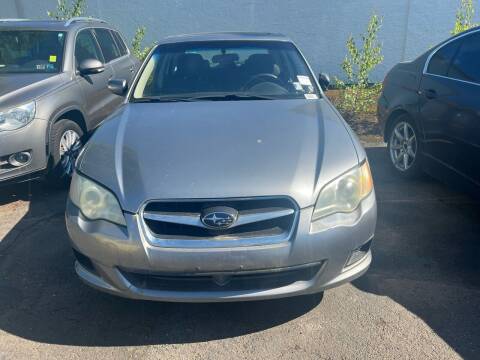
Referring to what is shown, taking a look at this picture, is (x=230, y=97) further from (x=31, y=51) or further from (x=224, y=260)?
(x=31, y=51)

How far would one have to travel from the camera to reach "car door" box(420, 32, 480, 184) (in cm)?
358

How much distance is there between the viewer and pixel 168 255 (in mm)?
2289

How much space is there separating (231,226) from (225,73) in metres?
1.94

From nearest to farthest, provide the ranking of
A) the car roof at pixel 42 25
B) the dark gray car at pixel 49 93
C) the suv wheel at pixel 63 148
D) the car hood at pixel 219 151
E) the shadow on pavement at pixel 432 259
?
the car hood at pixel 219 151 < the shadow on pavement at pixel 432 259 < the dark gray car at pixel 49 93 < the suv wheel at pixel 63 148 < the car roof at pixel 42 25

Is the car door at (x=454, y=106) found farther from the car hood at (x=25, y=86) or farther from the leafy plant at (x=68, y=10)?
the leafy plant at (x=68, y=10)

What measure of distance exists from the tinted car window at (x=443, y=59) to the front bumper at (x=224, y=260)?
2.41 m

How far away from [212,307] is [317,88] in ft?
6.62

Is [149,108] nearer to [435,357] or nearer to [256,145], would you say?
[256,145]

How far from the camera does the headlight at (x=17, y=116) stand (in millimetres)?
4043

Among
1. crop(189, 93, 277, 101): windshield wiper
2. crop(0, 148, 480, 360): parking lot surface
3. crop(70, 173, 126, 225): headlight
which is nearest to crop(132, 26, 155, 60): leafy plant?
crop(189, 93, 277, 101): windshield wiper

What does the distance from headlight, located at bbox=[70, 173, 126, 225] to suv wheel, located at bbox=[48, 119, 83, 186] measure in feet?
6.91

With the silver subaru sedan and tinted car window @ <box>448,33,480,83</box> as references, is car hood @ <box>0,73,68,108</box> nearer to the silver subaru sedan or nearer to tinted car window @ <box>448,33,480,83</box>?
the silver subaru sedan

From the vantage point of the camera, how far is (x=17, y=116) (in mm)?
4113

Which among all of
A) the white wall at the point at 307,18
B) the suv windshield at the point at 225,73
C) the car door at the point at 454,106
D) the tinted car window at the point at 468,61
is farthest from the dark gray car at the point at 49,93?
the white wall at the point at 307,18
